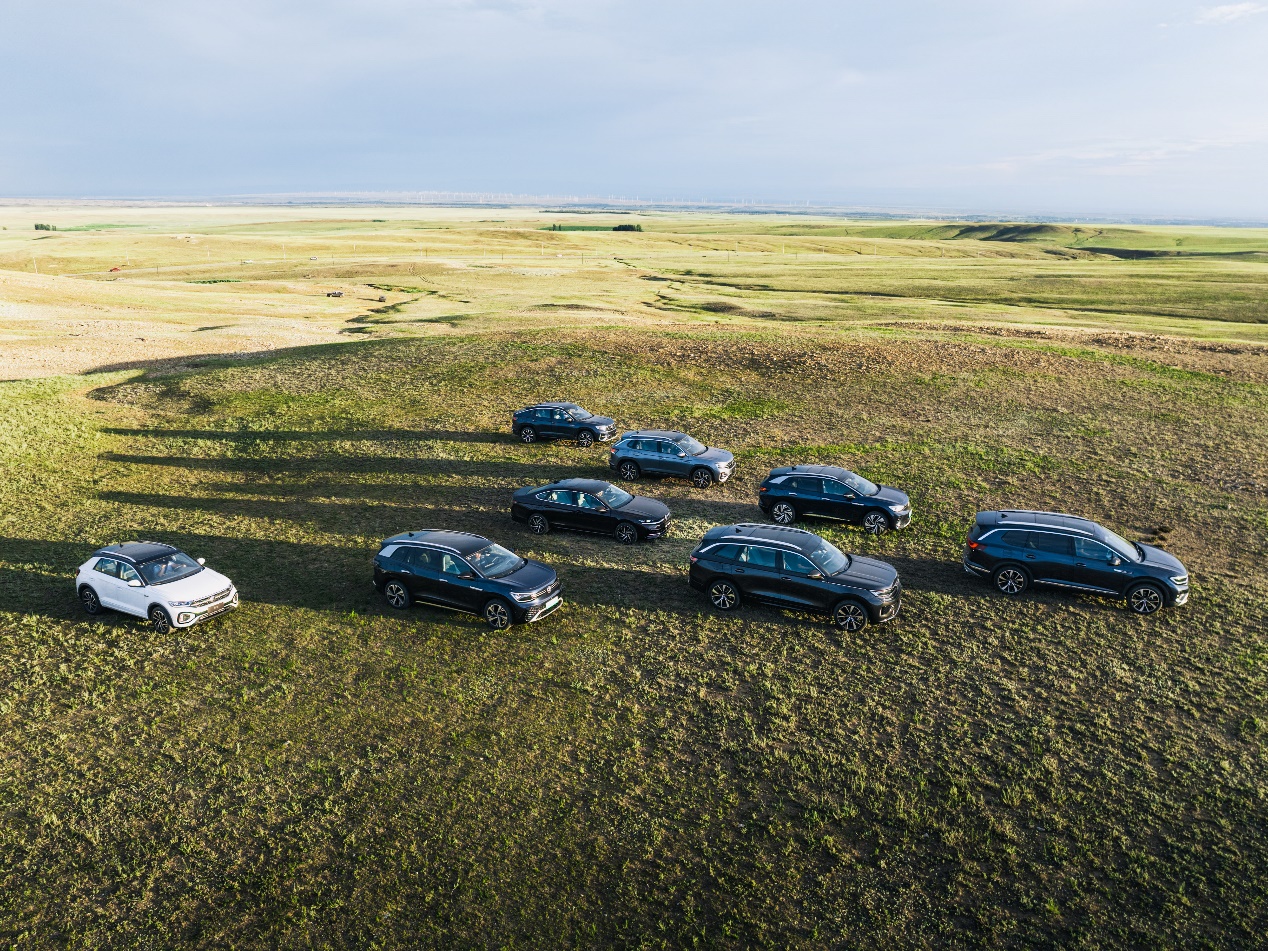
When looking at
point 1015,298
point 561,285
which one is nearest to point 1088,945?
point 1015,298

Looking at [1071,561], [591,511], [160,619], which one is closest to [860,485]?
[1071,561]

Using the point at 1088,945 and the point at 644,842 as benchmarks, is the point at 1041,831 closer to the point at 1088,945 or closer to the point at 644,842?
the point at 1088,945

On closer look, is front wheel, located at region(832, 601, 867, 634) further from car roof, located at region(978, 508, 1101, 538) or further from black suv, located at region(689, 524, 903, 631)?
car roof, located at region(978, 508, 1101, 538)

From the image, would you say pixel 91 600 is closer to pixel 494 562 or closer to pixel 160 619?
pixel 160 619

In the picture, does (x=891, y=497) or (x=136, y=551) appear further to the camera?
(x=891, y=497)

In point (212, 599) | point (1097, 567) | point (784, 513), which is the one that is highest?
point (1097, 567)

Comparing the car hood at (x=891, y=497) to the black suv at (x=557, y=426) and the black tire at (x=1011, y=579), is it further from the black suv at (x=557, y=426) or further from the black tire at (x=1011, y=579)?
the black suv at (x=557, y=426)
